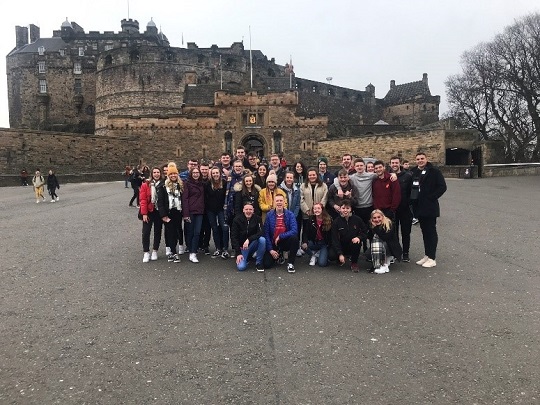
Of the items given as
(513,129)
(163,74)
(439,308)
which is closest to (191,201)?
(439,308)

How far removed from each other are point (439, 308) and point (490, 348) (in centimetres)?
95

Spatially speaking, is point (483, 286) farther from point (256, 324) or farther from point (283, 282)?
point (256, 324)

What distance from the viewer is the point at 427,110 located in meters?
58.8

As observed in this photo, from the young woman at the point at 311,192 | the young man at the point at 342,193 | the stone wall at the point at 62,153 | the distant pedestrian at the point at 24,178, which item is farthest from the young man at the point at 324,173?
the stone wall at the point at 62,153

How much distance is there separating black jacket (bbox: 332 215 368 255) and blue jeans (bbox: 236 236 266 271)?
3.37 feet

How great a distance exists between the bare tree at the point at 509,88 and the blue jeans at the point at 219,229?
29.2 meters

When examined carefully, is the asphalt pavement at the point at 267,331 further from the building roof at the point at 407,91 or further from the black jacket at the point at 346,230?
the building roof at the point at 407,91

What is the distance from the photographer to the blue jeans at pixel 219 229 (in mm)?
6910

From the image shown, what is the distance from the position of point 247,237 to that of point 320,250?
1.11m

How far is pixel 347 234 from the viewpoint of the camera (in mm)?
6062

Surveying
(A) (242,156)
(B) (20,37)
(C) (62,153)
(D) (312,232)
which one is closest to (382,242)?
(D) (312,232)

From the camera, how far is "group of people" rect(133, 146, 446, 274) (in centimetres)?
613

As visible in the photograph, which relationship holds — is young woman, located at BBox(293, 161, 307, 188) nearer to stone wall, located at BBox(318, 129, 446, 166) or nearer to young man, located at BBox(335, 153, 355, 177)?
young man, located at BBox(335, 153, 355, 177)

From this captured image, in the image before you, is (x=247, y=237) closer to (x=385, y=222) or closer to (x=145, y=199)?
(x=145, y=199)
